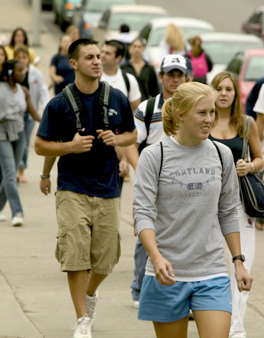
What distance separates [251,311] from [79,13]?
21622mm

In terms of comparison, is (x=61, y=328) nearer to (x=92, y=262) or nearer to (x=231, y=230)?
(x=92, y=262)

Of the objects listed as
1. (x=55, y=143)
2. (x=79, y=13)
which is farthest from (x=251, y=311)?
(x=79, y=13)

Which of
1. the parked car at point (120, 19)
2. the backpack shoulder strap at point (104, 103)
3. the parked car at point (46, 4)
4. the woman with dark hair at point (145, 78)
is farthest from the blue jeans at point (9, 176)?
the parked car at point (46, 4)

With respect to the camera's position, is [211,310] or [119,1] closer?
[211,310]

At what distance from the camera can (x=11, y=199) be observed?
922cm

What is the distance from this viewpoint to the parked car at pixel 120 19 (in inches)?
854

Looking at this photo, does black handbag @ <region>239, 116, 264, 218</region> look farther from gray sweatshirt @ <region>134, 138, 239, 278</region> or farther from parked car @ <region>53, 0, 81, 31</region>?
parked car @ <region>53, 0, 81, 31</region>

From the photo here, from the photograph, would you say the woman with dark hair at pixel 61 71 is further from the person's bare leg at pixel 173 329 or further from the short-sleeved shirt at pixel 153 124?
the person's bare leg at pixel 173 329

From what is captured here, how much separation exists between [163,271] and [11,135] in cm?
576

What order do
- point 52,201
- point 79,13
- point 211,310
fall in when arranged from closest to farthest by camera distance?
point 211,310
point 52,201
point 79,13

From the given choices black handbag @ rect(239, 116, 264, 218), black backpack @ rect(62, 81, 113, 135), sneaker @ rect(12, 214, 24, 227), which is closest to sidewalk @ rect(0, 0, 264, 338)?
sneaker @ rect(12, 214, 24, 227)

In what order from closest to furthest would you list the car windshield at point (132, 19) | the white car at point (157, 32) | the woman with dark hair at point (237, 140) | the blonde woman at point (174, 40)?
the woman with dark hair at point (237, 140) → the blonde woman at point (174, 40) → the white car at point (157, 32) → the car windshield at point (132, 19)

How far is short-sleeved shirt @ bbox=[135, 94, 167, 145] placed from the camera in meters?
6.07

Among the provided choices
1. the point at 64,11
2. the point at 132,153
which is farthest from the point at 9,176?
the point at 64,11
